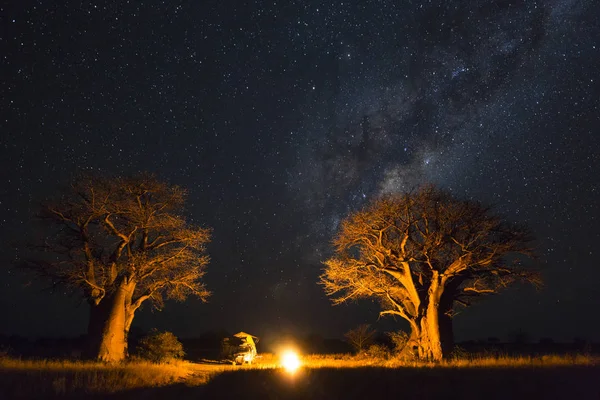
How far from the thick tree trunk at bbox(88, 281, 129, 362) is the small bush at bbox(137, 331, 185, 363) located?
1.92 meters

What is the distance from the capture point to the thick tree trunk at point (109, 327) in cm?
2825

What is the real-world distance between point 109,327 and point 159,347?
132 inches

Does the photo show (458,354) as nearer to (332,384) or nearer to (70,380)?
(332,384)

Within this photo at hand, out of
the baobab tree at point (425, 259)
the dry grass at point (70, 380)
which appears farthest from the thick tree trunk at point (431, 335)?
the dry grass at point (70, 380)

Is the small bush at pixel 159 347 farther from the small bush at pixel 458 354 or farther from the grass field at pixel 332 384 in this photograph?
the small bush at pixel 458 354

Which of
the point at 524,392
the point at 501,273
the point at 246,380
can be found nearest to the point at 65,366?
A: the point at 246,380

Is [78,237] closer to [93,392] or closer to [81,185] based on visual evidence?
[81,185]

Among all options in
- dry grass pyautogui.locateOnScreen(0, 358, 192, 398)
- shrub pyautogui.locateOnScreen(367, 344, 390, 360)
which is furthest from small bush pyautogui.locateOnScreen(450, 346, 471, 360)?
dry grass pyautogui.locateOnScreen(0, 358, 192, 398)

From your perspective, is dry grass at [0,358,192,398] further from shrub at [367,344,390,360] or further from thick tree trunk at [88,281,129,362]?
shrub at [367,344,390,360]

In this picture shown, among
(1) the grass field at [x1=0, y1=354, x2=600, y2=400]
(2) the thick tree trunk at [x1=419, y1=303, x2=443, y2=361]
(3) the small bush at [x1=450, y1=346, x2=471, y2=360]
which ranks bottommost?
(1) the grass field at [x1=0, y1=354, x2=600, y2=400]

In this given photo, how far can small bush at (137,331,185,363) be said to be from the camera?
30281 millimetres

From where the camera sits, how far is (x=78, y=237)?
97.5 ft

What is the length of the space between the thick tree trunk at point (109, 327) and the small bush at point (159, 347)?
192 centimetres

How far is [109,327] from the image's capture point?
1134 inches
